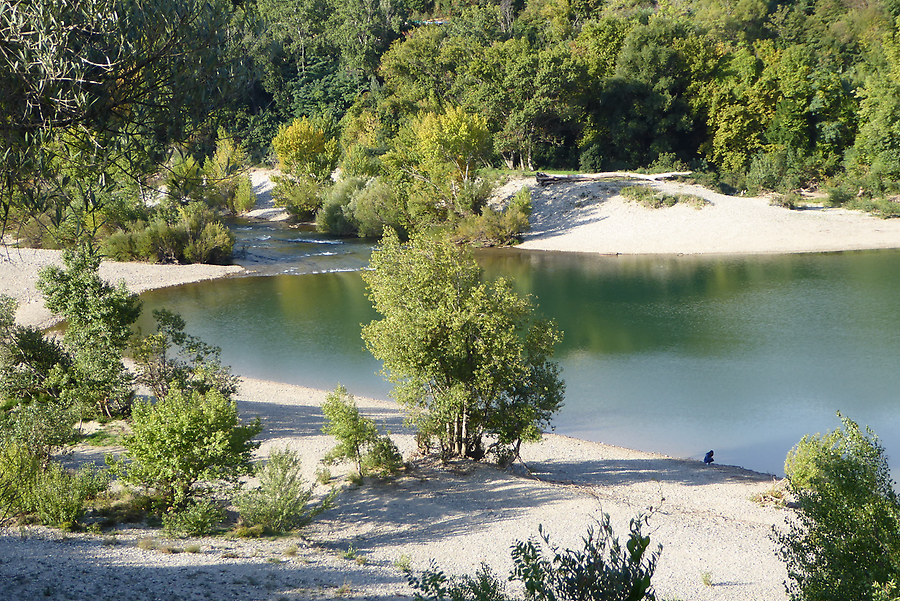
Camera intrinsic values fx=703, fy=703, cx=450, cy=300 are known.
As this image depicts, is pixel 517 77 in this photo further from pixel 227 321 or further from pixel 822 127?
pixel 227 321

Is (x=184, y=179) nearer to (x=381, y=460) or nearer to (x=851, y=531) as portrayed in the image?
(x=381, y=460)

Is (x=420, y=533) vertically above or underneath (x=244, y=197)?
underneath

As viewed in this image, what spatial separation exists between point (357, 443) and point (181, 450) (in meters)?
3.69

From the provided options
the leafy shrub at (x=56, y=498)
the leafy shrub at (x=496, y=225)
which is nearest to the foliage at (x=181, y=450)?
the leafy shrub at (x=56, y=498)

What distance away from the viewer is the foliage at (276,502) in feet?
38.4

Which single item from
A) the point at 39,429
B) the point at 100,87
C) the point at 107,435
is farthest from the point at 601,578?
the point at 107,435

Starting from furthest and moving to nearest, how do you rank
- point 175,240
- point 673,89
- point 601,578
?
point 673,89 < point 175,240 < point 601,578

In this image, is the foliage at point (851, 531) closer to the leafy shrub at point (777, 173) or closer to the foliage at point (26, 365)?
the foliage at point (26, 365)

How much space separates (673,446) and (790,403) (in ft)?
14.7

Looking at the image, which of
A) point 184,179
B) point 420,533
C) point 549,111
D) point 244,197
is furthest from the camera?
point 244,197

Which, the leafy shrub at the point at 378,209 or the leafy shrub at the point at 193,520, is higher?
the leafy shrub at the point at 378,209

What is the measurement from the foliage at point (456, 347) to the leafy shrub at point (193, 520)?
446 centimetres

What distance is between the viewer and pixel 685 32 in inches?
2254

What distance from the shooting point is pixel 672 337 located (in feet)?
87.8
